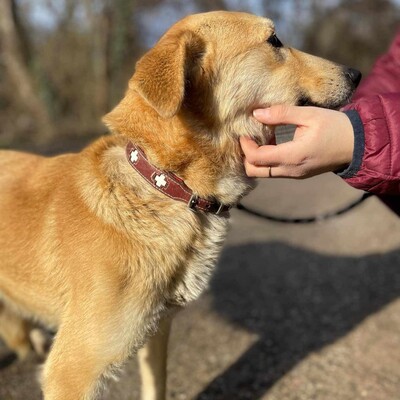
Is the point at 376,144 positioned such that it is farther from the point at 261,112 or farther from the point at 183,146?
the point at 183,146

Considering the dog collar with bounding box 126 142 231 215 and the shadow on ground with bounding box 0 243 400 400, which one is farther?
the shadow on ground with bounding box 0 243 400 400

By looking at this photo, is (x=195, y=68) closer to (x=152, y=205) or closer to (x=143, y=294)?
(x=152, y=205)

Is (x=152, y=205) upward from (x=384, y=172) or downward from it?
downward

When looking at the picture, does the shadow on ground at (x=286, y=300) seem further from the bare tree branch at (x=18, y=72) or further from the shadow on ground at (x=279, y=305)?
the bare tree branch at (x=18, y=72)

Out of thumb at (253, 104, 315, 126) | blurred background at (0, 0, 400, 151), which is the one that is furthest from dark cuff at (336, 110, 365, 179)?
blurred background at (0, 0, 400, 151)

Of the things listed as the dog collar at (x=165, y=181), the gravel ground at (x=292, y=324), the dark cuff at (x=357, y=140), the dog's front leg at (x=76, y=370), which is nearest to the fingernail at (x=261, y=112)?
the dark cuff at (x=357, y=140)

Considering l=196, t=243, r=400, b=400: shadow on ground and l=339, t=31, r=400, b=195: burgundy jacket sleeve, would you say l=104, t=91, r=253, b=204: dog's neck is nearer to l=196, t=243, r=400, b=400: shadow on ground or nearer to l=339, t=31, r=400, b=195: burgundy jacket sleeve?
l=339, t=31, r=400, b=195: burgundy jacket sleeve

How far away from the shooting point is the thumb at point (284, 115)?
2479 mm

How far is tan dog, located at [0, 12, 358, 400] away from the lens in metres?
2.58

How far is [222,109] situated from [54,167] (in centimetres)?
110

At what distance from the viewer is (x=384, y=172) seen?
2508 millimetres

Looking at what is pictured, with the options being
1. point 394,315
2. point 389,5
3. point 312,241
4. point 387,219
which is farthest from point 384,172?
point 389,5

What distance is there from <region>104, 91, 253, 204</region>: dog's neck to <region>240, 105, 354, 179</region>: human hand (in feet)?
0.67

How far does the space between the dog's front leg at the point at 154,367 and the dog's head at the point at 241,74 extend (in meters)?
1.52
